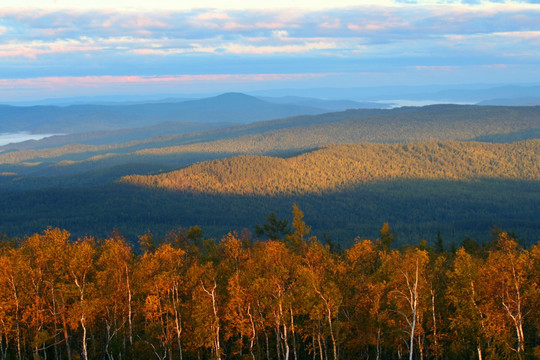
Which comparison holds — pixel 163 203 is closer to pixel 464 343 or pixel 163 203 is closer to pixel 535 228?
pixel 535 228

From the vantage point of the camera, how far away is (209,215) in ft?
594

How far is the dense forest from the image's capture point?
1431 inches

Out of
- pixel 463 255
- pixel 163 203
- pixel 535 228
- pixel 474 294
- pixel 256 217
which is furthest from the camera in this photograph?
pixel 163 203

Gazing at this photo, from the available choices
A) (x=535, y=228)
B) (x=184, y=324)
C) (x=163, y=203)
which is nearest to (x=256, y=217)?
(x=163, y=203)

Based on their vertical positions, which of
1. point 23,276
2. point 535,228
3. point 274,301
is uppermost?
point 23,276

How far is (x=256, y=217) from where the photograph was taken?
586ft

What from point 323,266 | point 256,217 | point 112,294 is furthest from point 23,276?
point 256,217

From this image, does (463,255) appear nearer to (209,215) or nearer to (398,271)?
(398,271)

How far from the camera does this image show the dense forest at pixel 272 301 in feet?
119

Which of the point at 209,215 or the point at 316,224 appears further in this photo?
the point at 209,215

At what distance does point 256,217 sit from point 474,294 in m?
144

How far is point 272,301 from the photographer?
125 ft

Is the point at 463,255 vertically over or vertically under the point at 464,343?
over

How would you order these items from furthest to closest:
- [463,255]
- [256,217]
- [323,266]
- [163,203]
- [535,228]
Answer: [163,203]
[256,217]
[535,228]
[323,266]
[463,255]
